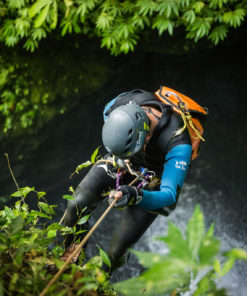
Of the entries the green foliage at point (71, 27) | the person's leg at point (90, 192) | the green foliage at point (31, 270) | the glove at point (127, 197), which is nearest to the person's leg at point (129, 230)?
the person's leg at point (90, 192)

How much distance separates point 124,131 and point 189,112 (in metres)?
0.76

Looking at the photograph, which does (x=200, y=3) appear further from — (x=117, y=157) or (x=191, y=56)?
(x=117, y=157)

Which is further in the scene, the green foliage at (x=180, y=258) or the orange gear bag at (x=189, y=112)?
the orange gear bag at (x=189, y=112)

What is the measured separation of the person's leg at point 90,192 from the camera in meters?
2.88

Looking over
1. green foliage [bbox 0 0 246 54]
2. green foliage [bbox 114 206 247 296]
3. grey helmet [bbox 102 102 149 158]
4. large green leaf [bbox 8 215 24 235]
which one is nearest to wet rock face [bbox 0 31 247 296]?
green foliage [bbox 0 0 246 54]

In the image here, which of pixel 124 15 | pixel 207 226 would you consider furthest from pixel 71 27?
pixel 207 226

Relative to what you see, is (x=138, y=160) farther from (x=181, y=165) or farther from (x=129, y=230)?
(x=129, y=230)

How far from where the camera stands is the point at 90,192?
291 centimetres

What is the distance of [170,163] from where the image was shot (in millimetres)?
2480

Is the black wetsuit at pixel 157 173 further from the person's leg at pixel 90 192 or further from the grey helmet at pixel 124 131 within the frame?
the grey helmet at pixel 124 131

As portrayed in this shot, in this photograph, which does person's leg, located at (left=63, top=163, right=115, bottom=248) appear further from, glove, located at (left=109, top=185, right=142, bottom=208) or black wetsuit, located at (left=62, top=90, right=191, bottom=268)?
glove, located at (left=109, top=185, right=142, bottom=208)

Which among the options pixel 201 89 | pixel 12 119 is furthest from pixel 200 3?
pixel 12 119

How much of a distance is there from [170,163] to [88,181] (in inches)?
33.5

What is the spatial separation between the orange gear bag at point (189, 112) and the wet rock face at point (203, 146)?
224cm
